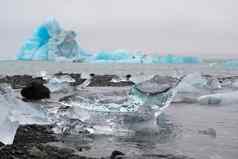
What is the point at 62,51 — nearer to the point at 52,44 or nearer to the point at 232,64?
the point at 52,44

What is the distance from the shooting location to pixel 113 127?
27.3 ft

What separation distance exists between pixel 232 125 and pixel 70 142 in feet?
13.8

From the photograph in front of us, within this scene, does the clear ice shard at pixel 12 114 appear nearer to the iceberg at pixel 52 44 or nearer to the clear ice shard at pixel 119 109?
the clear ice shard at pixel 119 109

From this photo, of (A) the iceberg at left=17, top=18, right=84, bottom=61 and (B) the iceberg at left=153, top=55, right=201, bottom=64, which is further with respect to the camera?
(B) the iceberg at left=153, top=55, right=201, bottom=64

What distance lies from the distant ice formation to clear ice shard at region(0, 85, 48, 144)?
57.3 m

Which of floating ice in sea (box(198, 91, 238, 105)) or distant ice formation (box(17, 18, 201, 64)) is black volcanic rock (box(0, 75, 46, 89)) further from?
distant ice formation (box(17, 18, 201, 64))

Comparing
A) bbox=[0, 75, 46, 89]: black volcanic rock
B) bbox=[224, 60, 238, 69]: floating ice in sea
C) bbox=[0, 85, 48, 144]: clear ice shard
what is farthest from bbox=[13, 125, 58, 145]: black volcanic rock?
bbox=[224, 60, 238, 69]: floating ice in sea

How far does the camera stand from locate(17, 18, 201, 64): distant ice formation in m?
66.0

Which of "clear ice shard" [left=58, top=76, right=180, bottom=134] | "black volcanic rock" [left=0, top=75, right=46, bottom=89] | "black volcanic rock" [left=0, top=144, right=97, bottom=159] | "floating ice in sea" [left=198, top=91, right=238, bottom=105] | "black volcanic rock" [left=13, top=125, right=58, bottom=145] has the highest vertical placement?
"clear ice shard" [left=58, top=76, right=180, bottom=134]

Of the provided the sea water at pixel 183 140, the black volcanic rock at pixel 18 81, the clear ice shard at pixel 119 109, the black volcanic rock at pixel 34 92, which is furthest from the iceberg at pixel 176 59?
the clear ice shard at pixel 119 109

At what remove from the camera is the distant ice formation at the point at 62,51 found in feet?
217

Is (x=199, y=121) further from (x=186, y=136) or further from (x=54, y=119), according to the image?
(x=54, y=119)

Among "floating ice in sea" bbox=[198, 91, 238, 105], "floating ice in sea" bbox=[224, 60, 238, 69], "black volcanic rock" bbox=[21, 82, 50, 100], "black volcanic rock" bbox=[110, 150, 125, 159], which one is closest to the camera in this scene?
"black volcanic rock" bbox=[110, 150, 125, 159]

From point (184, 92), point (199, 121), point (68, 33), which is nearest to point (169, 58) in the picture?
point (68, 33)
